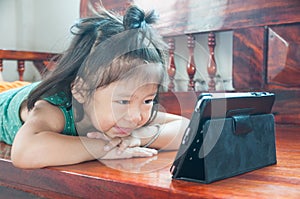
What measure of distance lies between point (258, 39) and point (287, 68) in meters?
0.12

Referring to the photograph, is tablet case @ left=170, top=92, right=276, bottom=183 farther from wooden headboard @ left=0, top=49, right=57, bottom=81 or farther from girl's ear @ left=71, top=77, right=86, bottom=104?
wooden headboard @ left=0, top=49, right=57, bottom=81

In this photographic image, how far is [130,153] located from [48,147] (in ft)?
0.48

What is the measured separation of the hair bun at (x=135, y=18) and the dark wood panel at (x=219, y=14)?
385 mm

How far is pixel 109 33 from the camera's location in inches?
29.8

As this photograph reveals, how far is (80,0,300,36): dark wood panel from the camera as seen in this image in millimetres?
1231

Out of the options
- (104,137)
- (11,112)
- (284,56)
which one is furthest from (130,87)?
(284,56)

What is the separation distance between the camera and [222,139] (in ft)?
2.00

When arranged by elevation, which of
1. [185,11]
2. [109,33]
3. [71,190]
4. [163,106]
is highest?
[185,11]

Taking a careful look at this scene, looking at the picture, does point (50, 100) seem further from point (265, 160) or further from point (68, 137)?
point (265, 160)

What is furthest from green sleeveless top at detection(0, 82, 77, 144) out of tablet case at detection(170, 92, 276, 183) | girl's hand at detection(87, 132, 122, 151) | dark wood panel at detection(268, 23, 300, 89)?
dark wood panel at detection(268, 23, 300, 89)

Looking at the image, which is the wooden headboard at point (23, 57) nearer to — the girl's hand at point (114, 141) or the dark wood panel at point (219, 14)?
the dark wood panel at point (219, 14)

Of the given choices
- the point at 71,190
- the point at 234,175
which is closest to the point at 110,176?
the point at 71,190

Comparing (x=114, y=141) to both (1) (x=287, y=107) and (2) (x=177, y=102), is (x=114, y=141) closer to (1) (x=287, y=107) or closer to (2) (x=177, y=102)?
(2) (x=177, y=102)

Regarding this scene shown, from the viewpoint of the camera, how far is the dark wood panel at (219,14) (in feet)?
4.04
